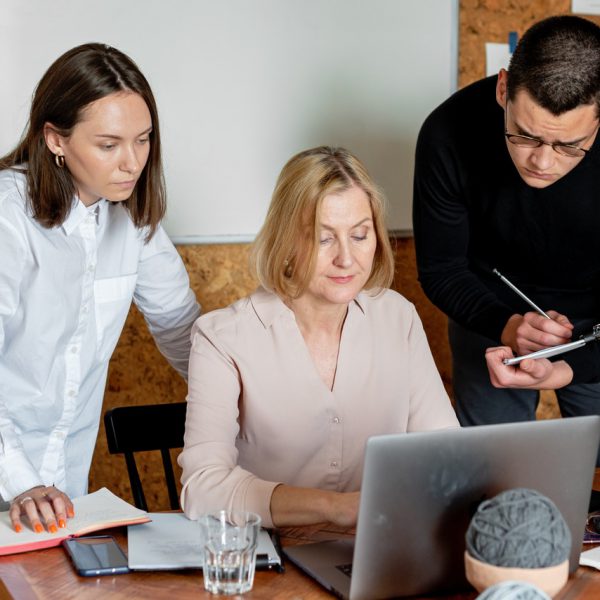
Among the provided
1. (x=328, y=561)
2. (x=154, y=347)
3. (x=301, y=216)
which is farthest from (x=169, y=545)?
(x=154, y=347)

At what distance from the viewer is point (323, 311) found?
72.8 inches

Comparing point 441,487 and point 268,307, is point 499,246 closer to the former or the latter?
point 268,307

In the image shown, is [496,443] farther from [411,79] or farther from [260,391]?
[411,79]

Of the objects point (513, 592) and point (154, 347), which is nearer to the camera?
point (513, 592)

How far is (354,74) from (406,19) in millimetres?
265

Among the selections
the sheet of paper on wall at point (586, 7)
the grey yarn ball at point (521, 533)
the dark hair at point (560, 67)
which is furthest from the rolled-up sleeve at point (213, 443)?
the sheet of paper on wall at point (586, 7)

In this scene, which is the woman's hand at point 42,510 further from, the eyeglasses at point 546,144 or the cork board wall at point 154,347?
the cork board wall at point 154,347

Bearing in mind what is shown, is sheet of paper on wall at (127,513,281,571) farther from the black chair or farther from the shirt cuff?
the black chair

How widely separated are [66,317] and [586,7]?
7.69 feet

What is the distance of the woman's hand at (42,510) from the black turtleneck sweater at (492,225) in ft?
3.43

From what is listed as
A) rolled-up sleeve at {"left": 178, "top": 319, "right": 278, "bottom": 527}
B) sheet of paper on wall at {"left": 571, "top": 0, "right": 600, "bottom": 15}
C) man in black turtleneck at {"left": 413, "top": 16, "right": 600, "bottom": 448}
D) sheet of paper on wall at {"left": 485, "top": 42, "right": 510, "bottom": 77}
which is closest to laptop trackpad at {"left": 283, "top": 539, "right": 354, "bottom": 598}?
rolled-up sleeve at {"left": 178, "top": 319, "right": 278, "bottom": 527}

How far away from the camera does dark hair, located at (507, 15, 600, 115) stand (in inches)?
66.7

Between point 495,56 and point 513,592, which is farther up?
point 495,56

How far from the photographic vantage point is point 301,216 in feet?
5.86
